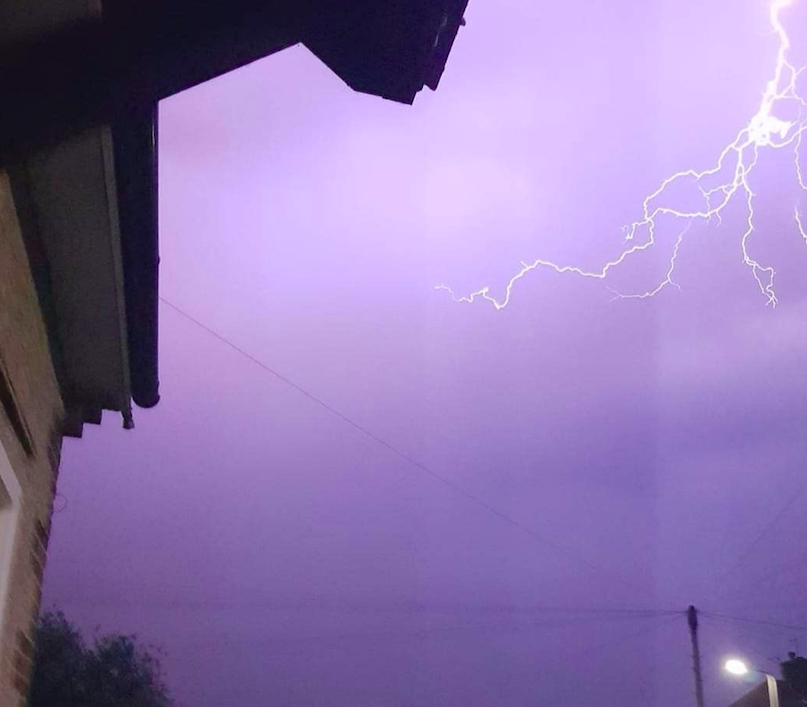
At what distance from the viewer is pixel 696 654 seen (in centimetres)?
2316

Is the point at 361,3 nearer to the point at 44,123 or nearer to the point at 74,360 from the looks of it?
the point at 44,123

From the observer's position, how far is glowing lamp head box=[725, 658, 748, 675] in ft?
46.4

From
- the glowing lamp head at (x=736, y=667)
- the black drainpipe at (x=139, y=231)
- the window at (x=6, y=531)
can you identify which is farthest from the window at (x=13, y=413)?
the glowing lamp head at (x=736, y=667)

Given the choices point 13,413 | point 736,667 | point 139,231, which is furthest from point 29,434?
point 736,667

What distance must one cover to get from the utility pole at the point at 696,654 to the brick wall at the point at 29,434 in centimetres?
2166

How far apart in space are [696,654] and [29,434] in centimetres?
2276

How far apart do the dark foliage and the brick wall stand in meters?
17.8

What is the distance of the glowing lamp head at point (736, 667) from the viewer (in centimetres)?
1414

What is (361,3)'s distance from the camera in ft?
6.96

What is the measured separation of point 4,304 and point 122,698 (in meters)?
20.2

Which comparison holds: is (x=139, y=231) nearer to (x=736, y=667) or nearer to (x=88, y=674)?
(x=736, y=667)

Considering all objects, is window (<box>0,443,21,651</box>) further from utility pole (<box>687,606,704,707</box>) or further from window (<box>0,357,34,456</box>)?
utility pole (<box>687,606,704,707</box>)

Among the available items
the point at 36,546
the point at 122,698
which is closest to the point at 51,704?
the point at 122,698

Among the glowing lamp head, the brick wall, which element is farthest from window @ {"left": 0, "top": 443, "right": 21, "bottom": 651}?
the glowing lamp head
